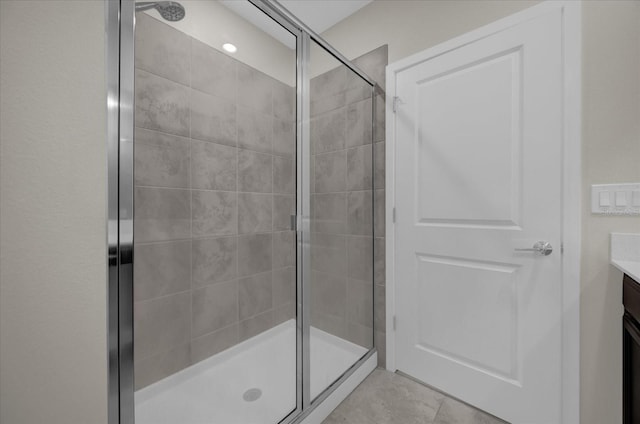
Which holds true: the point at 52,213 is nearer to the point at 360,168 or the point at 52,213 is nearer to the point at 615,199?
the point at 360,168

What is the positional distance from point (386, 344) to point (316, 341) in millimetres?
612

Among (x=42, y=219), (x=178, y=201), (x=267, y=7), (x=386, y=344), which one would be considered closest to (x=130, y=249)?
Answer: (x=42, y=219)

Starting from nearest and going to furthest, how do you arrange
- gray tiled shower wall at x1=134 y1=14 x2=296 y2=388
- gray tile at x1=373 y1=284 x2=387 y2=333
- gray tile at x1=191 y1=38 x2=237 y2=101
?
1. gray tiled shower wall at x1=134 y1=14 x2=296 y2=388
2. gray tile at x1=191 y1=38 x2=237 y2=101
3. gray tile at x1=373 y1=284 x2=387 y2=333

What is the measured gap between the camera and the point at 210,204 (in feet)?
4.71

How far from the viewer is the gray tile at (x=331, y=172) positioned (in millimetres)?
1442

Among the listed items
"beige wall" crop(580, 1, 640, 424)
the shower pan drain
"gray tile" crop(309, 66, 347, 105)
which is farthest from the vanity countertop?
the shower pan drain

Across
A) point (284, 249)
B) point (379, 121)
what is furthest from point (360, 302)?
point (379, 121)

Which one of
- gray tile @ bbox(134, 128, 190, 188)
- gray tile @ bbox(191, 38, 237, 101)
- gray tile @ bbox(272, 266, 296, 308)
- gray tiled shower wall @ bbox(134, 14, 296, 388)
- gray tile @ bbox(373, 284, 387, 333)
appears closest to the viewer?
gray tile @ bbox(134, 128, 190, 188)

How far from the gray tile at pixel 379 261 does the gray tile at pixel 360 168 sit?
0.39 m

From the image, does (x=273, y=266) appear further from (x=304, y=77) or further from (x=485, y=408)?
(x=485, y=408)

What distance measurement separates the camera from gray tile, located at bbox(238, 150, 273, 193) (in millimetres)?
1459

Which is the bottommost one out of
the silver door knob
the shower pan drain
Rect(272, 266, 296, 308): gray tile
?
the shower pan drain

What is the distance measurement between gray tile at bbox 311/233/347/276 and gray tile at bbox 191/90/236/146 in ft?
2.36

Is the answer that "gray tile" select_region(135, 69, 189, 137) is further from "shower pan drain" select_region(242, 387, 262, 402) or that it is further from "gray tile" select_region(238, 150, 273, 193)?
"shower pan drain" select_region(242, 387, 262, 402)
